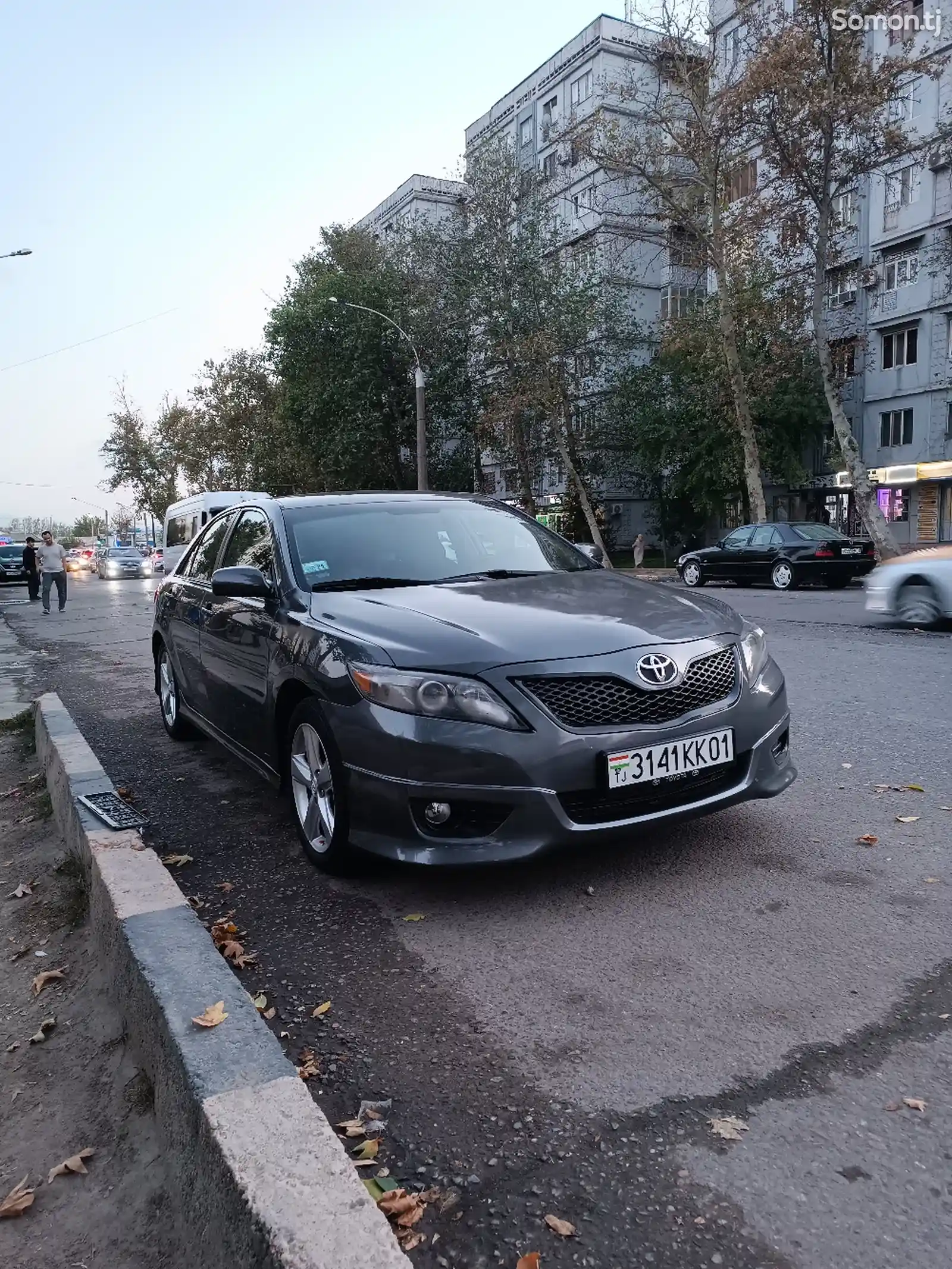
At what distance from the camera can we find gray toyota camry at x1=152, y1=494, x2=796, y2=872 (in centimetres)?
332

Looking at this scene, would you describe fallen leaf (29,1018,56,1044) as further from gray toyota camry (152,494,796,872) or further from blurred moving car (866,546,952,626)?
blurred moving car (866,546,952,626)

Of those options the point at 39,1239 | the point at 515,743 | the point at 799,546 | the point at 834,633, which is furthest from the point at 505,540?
the point at 799,546

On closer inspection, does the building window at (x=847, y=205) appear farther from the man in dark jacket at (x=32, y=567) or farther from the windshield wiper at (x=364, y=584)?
the windshield wiper at (x=364, y=584)

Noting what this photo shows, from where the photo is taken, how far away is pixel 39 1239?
2127mm

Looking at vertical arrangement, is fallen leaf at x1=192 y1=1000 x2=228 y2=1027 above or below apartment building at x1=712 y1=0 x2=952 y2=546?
below

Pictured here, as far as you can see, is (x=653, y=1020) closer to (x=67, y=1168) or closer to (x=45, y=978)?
(x=67, y=1168)

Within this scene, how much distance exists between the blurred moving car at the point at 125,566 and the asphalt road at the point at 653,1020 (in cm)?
4384

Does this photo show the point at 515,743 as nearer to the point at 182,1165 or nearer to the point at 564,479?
the point at 182,1165

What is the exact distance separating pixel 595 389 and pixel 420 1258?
121 feet

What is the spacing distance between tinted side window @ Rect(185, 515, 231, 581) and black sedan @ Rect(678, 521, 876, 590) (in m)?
17.5

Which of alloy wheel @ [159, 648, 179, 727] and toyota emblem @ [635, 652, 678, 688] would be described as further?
alloy wheel @ [159, 648, 179, 727]
